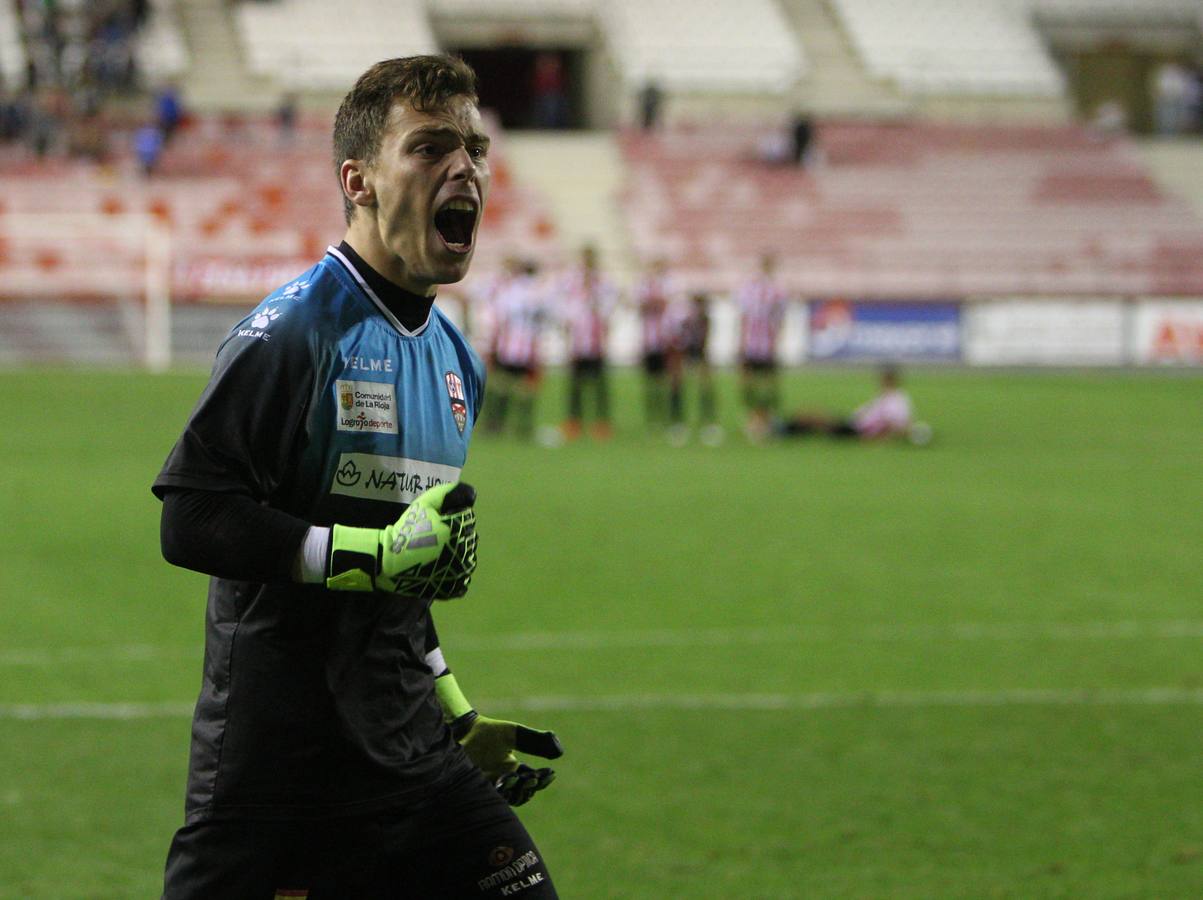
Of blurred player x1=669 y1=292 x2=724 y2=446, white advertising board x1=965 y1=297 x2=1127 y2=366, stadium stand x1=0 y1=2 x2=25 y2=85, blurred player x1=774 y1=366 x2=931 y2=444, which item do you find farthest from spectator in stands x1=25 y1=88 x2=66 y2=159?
blurred player x1=774 y1=366 x2=931 y2=444

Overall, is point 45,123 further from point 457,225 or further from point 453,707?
point 457,225

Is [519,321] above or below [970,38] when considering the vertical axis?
below

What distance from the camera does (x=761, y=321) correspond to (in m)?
22.2

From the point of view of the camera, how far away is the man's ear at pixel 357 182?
323 centimetres

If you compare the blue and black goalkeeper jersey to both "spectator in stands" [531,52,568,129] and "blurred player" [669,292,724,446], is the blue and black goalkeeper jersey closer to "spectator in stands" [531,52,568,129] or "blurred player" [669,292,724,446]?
"blurred player" [669,292,724,446]

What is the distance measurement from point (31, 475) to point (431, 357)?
13.9m

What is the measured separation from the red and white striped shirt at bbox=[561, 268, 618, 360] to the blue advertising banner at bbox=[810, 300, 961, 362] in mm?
11387

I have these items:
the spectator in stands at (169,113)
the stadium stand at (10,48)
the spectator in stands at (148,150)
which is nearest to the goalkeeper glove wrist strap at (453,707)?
the spectator in stands at (148,150)

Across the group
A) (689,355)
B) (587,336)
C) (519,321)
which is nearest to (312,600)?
(519,321)

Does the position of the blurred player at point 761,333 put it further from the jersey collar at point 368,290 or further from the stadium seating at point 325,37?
the stadium seating at point 325,37

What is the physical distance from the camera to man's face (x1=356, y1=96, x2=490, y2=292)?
317cm

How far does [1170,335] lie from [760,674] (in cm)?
2611

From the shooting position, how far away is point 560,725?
297 inches

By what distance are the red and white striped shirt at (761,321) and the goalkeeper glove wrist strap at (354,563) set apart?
19255 millimetres
